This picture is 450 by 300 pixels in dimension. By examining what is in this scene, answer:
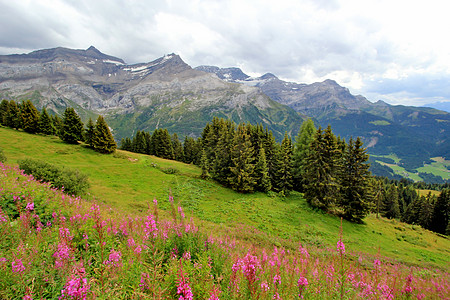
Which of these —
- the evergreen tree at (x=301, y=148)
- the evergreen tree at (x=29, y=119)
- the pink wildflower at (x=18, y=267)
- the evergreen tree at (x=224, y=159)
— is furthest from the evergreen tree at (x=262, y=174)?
the evergreen tree at (x=29, y=119)

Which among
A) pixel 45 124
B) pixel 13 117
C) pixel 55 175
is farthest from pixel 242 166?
pixel 13 117

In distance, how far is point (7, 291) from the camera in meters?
2.69

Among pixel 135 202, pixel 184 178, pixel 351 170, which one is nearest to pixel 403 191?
pixel 351 170

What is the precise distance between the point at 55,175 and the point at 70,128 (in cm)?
3494

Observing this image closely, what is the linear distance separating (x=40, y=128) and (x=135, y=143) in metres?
27.0

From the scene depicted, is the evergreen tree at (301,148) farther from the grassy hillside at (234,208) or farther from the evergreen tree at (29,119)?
the evergreen tree at (29,119)

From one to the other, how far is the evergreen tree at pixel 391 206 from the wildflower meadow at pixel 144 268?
77038mm

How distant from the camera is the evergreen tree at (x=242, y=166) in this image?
36.1 meters

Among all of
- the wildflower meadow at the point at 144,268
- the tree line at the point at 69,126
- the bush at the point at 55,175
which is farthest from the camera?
the tree line at the point at 69,126

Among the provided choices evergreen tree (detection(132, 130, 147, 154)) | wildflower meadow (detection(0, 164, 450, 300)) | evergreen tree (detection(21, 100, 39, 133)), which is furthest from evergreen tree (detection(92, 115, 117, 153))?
wildflower meadow (detection(0, 164, 450, 300))

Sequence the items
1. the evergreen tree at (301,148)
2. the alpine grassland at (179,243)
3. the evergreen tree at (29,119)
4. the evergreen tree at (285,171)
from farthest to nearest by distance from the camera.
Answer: the evergreen tree at (29,119), the evergreen tree at (301,148), the evergreen tree at (285,171), the alpine grassland at (179,243)

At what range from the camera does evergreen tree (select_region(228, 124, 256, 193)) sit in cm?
3606

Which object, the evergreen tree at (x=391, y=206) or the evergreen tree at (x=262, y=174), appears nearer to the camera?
the evergreen tree at (x=262, y=174)

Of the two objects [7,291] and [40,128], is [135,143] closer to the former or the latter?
[40,128]
